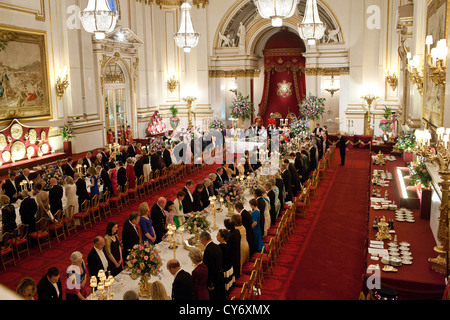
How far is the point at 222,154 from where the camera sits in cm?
1889

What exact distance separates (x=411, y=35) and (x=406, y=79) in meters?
3.00

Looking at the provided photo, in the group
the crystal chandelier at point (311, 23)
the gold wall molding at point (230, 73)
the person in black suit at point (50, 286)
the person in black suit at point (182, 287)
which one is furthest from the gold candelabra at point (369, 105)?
the person in black suit at point (50, 286)

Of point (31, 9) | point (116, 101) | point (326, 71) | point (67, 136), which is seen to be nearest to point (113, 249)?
point (67, 136)

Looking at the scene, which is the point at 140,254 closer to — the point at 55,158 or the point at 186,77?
the point at 55,158

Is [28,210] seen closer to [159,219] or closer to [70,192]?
[70,192]

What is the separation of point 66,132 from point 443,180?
1371 cm

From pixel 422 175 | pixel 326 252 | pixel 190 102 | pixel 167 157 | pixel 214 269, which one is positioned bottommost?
pixel 326 252

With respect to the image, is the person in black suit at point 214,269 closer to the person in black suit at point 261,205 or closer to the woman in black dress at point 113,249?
the woman in black dress at point 113,249

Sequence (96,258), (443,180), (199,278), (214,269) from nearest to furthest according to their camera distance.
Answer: (199,278) → (214,269) → (443,180) → (96,258)

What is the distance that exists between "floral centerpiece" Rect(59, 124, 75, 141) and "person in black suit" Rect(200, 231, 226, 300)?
11987 millimetres

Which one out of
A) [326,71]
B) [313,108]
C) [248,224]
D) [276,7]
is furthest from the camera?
[326,71]

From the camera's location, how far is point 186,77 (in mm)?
24828

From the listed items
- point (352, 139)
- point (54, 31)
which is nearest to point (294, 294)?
point (54, 31)

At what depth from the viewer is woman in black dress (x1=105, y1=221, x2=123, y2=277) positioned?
6.52m
